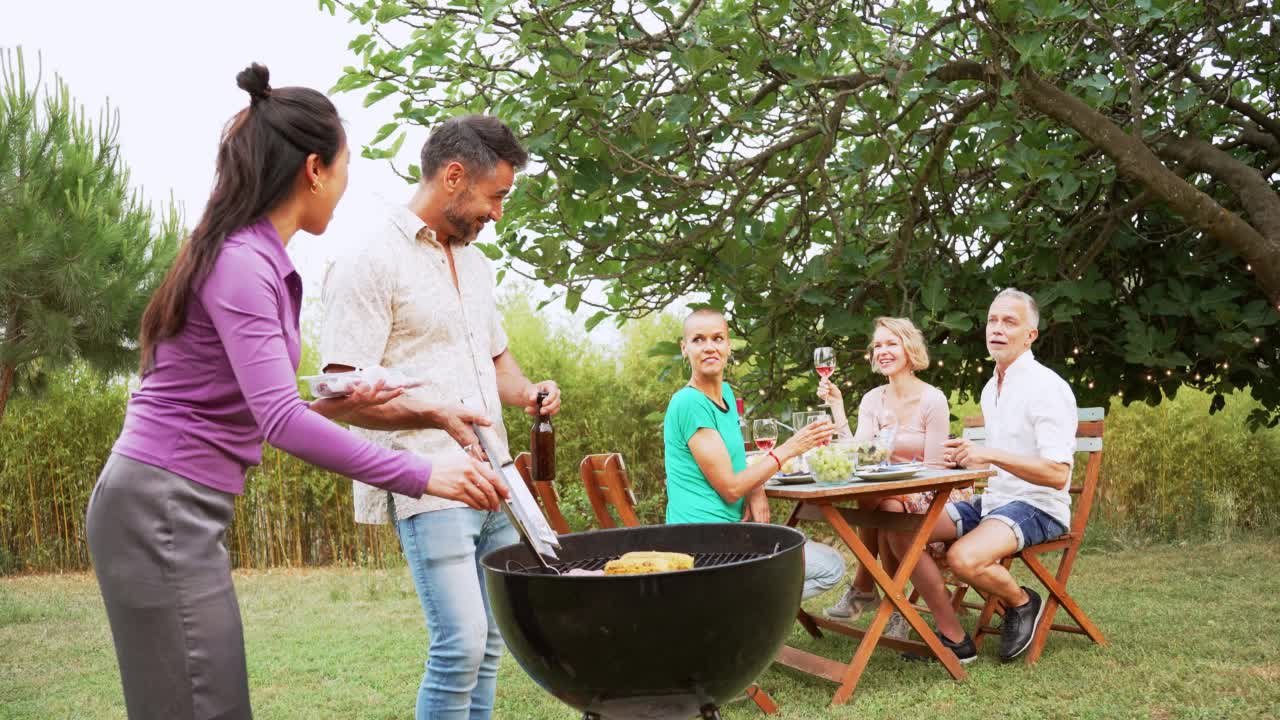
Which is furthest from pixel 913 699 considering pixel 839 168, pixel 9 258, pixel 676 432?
pixel 9 258

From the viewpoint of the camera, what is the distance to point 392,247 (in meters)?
2.20

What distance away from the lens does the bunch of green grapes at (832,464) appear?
12.1 ft

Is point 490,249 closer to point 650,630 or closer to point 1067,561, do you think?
point 1067,561

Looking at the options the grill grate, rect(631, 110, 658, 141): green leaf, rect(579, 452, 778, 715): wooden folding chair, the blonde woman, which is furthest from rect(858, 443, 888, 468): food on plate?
the grill grate

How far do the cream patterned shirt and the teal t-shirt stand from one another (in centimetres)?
111

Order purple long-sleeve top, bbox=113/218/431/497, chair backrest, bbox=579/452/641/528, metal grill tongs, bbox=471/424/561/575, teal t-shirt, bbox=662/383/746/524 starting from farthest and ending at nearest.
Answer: chair backrest, bbox=579/452/641/528 < teal t-shirt, bbox=662/383/746/524 < metal grill tongs, bbox=471/424/561/575 < purple long-sleeve top, bbox=113/218/431/497

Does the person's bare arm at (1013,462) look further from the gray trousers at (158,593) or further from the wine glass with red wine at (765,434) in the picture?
the gray trousers at (158,593)

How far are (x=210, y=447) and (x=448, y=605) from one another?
72 cm

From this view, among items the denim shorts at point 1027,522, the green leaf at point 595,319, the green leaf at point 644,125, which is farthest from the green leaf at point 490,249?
the denim shorts at point 1027,522

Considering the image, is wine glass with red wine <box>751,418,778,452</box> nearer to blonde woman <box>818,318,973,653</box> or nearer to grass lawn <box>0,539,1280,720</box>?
blonde woman <box>818,318,973,653</box>

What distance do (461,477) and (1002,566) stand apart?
9.81 ft

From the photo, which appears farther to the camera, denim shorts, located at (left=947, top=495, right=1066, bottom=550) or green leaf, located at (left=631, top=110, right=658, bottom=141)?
denim shorts, located at (left=947, top=495, right=1066, bottom=550)

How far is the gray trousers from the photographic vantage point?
4.98ft

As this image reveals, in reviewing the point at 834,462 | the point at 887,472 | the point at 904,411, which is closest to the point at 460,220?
the point at 834,462
